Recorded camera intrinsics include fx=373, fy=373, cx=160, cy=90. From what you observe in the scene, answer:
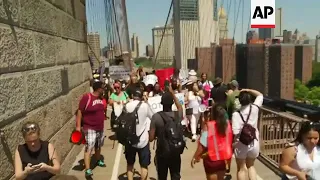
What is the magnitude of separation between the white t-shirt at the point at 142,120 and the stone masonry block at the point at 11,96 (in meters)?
1.49

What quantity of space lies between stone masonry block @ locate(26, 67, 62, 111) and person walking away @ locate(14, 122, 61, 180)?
0.69 meters

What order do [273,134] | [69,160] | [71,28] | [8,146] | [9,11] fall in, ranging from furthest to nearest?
[273,134], [71,28], [69,160], [9,11], [8,146]

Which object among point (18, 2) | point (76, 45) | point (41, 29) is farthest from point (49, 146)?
point (76, 45)

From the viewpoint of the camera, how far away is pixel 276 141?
635 cm

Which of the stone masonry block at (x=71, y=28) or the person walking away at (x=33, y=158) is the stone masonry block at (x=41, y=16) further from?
the person walking away at (x=33, y=158)

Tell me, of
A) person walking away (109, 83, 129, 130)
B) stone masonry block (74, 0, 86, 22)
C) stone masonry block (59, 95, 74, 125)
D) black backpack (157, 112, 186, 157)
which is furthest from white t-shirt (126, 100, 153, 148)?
stone masonry block (74, 0, 86, 22)

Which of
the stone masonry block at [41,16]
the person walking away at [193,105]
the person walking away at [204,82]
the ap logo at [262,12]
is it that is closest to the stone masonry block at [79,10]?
the stone masonry block at [41,16]

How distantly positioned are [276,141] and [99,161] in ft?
9.78

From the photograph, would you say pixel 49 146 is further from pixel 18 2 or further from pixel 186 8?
pixel 186 8

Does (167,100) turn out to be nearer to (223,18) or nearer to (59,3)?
(59,3)

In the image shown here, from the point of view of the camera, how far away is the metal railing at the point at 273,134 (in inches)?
223

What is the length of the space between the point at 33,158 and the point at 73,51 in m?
3.57

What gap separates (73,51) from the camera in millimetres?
6109

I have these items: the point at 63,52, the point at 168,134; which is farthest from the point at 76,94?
the point at 168,134
